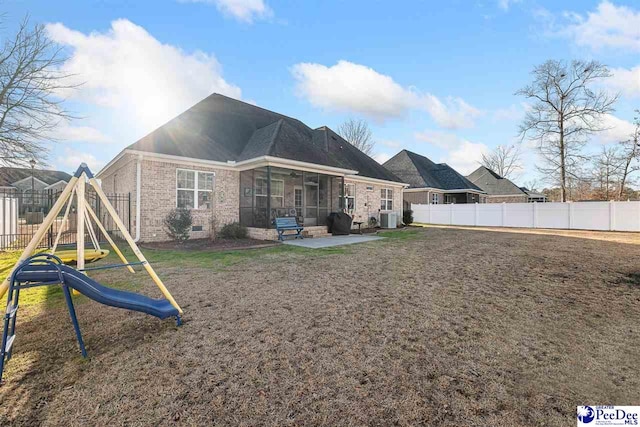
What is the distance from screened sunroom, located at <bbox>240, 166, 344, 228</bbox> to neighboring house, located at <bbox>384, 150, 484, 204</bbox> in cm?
1545

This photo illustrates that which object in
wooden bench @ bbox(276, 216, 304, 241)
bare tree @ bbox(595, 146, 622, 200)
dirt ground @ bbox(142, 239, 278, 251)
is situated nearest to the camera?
dirt ground @ bbox(142, 239, 278, 251)

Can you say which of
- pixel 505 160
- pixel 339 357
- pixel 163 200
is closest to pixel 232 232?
pixel 163 200

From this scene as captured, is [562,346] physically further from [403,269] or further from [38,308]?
[38,308]

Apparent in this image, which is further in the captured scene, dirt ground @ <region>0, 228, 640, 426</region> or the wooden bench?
the wooden bench

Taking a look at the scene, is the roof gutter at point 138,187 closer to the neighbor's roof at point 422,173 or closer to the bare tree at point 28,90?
the bare tree at point 28,90

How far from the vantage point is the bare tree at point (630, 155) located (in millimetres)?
18400

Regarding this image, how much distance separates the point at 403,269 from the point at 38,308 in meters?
7.03

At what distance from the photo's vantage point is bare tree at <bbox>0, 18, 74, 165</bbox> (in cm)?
1325

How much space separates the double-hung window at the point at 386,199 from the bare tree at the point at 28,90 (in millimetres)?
18815

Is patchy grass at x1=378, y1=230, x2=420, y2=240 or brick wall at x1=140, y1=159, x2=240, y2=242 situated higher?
brick wall at x1=140, y1=159, x2=240, y2=242

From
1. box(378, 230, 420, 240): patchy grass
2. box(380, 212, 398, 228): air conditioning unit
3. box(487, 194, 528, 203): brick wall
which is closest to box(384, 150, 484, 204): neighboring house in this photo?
box(487, 194, 528, 203): brick wall

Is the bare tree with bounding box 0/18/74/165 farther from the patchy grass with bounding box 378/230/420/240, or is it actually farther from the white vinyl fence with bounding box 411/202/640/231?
the white vinyl fence with bounding box 411/202/640/231

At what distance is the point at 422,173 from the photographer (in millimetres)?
30828

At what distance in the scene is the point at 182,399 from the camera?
2312 millimetres
